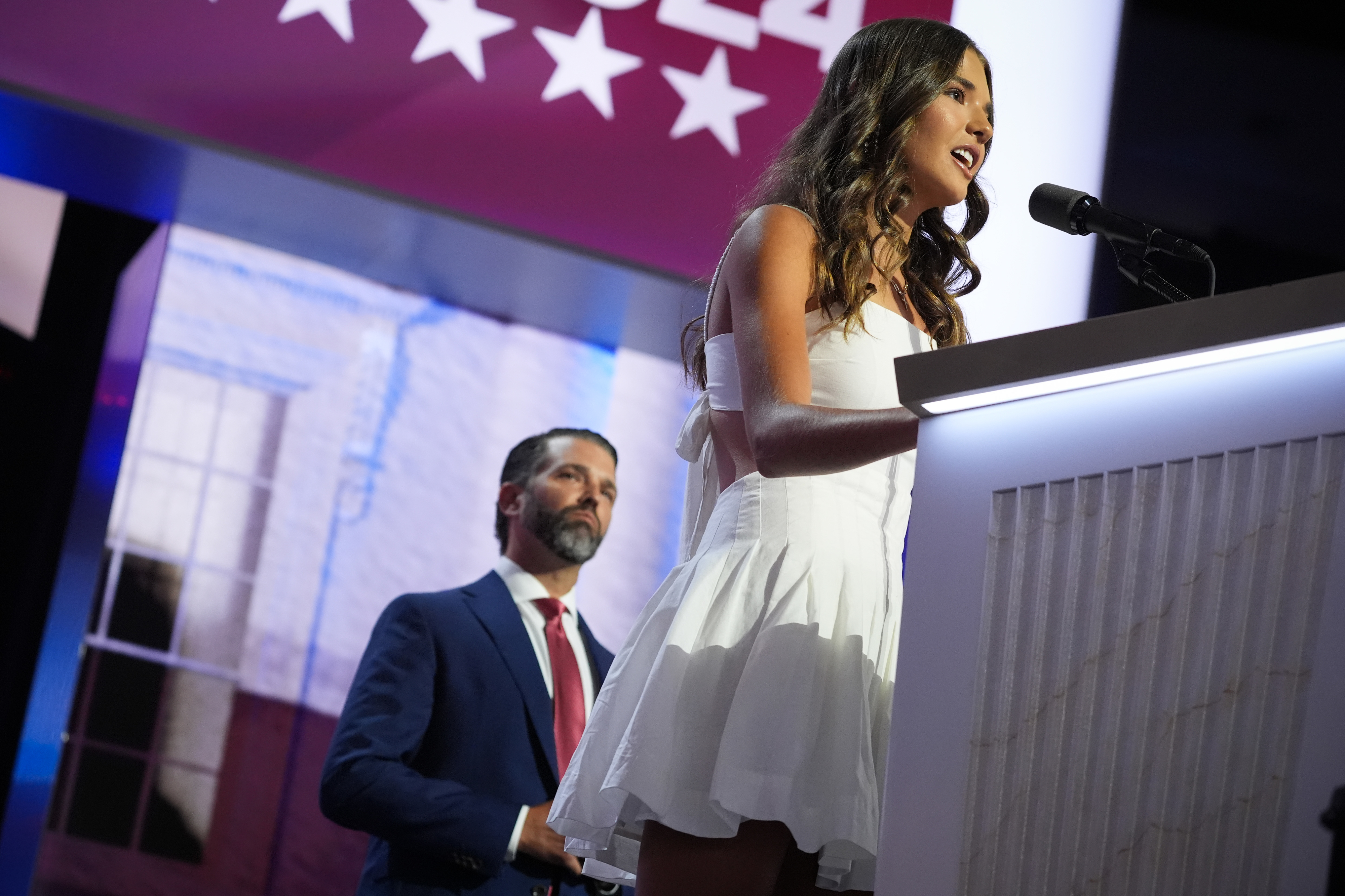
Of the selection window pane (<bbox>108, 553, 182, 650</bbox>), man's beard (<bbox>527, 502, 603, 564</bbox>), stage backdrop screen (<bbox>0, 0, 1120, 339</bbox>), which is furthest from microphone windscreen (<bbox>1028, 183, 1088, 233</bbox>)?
window pane (<bbox>108, 553, 182, 650</bbox>)

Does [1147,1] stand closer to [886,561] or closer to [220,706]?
[886,561]

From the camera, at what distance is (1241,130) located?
3523 millimetres

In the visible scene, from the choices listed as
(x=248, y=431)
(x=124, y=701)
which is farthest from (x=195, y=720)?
(x=248, y=431)

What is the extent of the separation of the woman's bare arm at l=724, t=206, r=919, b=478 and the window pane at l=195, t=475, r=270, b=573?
232 cm

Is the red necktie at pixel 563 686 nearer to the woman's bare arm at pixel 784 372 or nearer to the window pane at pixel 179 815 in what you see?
the window pane at pixel 179 815

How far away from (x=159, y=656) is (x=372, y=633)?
0.89m

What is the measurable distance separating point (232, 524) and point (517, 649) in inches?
41.9

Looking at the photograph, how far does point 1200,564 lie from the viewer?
99 centimetres

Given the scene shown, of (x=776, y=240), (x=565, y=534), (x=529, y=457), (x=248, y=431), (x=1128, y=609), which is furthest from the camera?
(x=248, y=431)

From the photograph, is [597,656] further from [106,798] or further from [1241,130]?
[1241,130]

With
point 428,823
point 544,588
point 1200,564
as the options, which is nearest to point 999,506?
point 1200,564

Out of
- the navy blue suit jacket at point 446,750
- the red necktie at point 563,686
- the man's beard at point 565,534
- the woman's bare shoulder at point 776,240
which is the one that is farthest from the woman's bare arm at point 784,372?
the man's beard at point 565,534

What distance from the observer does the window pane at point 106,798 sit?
134 inches

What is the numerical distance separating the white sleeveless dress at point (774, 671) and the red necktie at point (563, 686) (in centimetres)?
129
